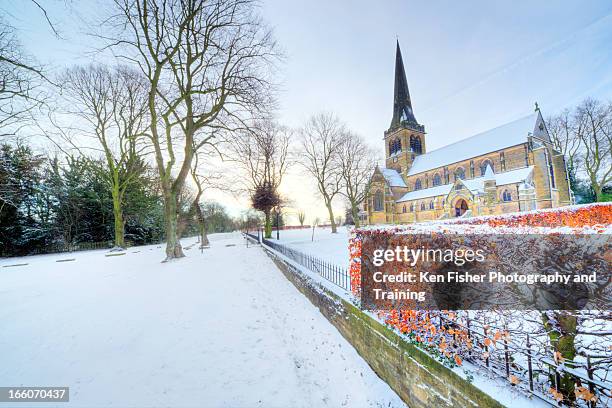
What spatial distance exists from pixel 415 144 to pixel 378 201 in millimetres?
14713

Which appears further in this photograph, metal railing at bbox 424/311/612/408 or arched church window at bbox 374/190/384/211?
arched church window at bbox 374/190/384/211

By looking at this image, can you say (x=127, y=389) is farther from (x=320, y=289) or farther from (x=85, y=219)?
(x=85, y=219)

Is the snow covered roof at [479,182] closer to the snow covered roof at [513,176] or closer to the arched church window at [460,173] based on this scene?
the snow covered roof at [513,176]

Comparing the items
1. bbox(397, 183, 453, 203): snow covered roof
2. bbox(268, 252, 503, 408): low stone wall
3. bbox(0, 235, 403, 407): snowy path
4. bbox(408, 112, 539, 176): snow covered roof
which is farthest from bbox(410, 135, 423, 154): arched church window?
bbox(268, 252, 503, 408): low stone wall

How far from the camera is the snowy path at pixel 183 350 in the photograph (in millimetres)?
3363

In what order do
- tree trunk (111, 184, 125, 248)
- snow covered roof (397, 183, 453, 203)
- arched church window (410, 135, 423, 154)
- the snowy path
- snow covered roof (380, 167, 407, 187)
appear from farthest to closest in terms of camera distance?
1. arched church window (410, 135, 423, 154)
2. snow covered roof (380, 167, 407, 187)
3. snow covered roof (397, 183, 453, 203)
4. tree trunk (111, 184, 125, 248)
5. the snowy path

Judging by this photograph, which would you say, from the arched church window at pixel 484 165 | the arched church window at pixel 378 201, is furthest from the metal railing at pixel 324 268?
the arched church window at pixel 484 165

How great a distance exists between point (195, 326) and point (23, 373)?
2.50m

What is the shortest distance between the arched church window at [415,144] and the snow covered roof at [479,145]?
5.91 feet

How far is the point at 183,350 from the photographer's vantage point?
4.34m

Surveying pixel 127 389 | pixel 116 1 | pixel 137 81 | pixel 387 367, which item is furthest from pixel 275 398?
pixel 137 81

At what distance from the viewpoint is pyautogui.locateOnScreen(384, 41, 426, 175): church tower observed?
148 feet

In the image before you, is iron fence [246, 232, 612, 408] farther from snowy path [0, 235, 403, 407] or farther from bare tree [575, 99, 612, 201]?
bare tree [575, 99, 612, 201]

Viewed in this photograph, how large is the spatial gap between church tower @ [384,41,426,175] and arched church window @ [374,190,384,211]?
738 centimetres
